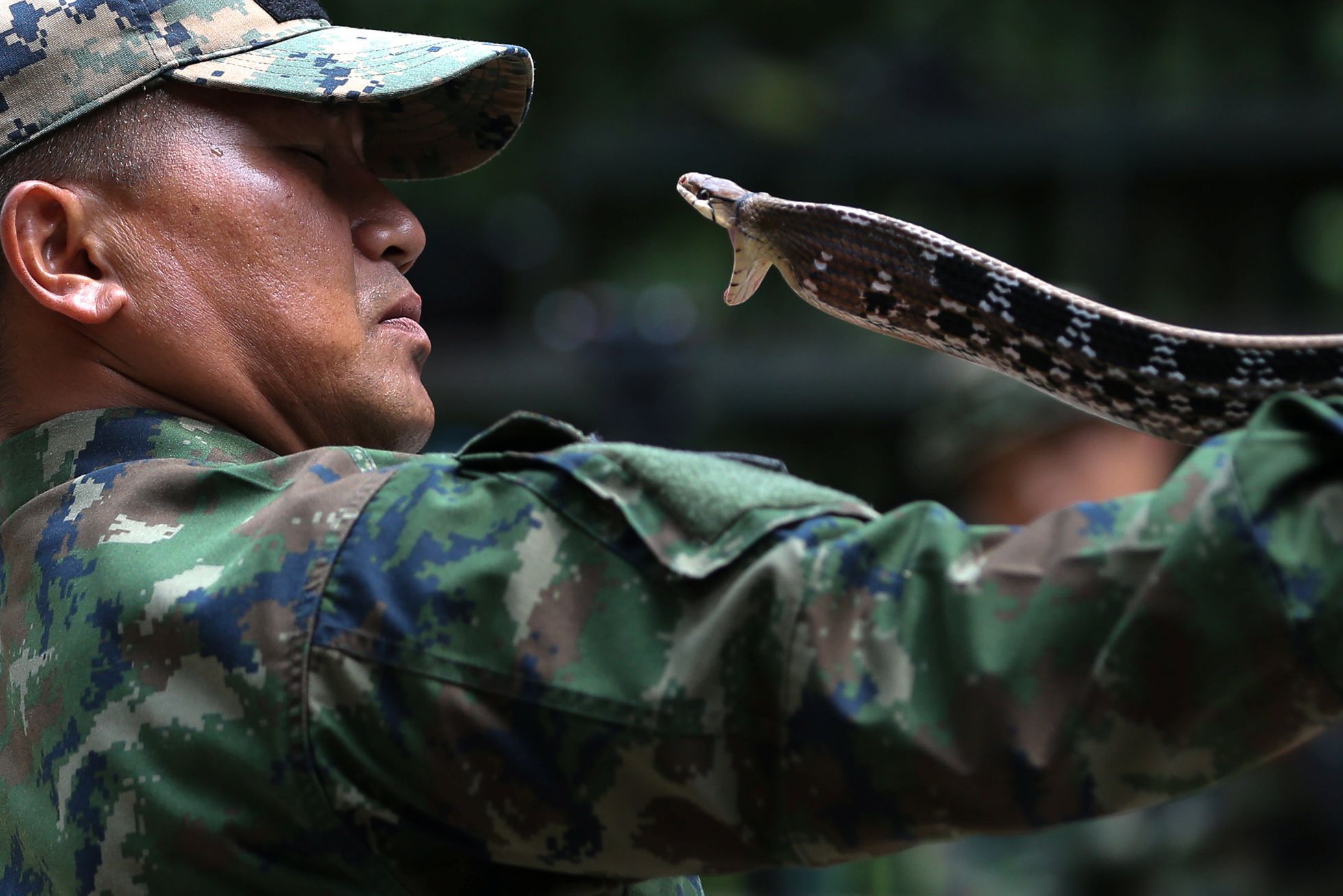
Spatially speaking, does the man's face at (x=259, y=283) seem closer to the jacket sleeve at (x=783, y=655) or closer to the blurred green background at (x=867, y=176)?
the jacket sleeve at (x=783, y=655)

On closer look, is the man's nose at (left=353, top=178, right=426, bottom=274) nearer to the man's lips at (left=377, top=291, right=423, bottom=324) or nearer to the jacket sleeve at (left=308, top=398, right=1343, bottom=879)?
the man's lips at (left=377, top=291, right=423, bottom=324)

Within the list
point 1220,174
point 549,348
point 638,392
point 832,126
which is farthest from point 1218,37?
point 638,392

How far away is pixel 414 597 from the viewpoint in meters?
1.52

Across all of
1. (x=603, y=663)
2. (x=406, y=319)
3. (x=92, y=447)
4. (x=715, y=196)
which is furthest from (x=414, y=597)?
→ (x=715, y=196)

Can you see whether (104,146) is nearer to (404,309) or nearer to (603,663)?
(404,309)

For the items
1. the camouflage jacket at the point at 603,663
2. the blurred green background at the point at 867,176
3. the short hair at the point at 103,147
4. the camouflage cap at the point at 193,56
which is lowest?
the blurred green background at the point at 867,176

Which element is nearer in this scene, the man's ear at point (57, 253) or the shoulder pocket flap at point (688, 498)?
the shoulder pocket flap at point (688, 498)

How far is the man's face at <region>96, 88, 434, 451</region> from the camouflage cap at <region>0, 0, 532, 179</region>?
0.06 meters

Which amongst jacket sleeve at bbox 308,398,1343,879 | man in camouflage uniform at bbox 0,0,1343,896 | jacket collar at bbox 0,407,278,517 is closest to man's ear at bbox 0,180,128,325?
man in camouflage uniform at bbox 0,0,1343,896

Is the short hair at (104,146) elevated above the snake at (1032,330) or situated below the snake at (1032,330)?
above

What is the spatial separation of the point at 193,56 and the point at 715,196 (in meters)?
0.87

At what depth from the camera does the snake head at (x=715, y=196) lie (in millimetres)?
2400

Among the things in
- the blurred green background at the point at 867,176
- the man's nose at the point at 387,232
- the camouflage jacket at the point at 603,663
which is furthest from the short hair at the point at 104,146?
the blurred green background at the point at 867,176

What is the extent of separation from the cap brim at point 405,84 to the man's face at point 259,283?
0.07 m
